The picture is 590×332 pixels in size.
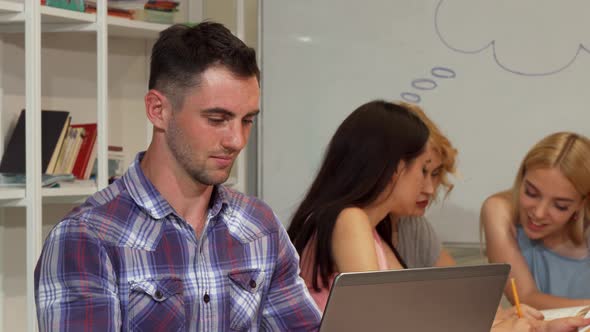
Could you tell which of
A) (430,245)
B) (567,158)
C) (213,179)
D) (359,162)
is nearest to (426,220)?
(430,245)

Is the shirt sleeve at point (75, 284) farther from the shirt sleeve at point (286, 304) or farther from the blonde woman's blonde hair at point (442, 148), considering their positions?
the blonde woman's blonde hair at point (442, 148)

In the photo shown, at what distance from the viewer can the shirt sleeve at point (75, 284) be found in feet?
3.88

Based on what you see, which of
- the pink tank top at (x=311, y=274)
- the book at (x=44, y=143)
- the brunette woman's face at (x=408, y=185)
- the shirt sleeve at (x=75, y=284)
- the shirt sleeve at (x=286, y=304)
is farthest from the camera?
the book at (x=44, y=143)

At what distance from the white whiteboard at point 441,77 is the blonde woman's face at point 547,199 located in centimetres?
22

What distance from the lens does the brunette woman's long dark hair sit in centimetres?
201

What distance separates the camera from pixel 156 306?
1.28m

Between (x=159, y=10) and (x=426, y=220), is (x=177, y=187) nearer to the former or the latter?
(x=426, y=220)

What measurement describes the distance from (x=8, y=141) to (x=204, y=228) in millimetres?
1394

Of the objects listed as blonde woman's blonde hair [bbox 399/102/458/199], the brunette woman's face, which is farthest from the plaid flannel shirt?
blonde woman's blonde hair [bbox 399/102/458/199]

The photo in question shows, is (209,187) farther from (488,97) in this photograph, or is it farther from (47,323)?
(488,97)

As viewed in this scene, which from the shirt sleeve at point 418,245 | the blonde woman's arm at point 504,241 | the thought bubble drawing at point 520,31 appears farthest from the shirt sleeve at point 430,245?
the thought bubble drawing at point 520,31

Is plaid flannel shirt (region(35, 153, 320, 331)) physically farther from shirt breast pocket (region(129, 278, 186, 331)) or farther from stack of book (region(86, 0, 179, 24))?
stack of book (region(86, 0, 179, 24))

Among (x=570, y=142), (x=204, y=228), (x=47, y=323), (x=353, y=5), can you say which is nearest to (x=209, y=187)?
(x=204, y=228)

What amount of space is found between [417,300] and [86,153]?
5.04 feet
